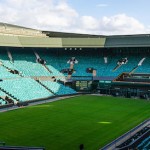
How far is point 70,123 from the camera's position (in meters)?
37.4

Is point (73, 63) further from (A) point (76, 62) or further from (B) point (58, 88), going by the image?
(B) point (58, 88)

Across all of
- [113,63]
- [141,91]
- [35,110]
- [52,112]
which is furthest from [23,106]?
[113,63]

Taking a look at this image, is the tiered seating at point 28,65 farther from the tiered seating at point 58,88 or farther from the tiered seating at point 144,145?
the tiered seating at point 144,145

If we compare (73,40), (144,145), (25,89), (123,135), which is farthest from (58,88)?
(144,145)

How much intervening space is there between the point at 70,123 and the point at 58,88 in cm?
2897

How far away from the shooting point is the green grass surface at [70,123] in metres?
29.8

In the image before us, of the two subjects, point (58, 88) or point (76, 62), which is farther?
point (76, 62)

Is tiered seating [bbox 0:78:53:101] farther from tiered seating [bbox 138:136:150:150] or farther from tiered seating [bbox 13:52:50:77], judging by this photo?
tiered seating [bbox 138:136:150:150]

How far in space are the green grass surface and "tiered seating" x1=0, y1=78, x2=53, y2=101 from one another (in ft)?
18.5

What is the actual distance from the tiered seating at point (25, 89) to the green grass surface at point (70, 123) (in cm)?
563

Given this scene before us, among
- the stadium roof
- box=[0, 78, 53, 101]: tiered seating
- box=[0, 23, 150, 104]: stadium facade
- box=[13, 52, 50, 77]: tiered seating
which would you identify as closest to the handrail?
box=[0, 78, 53, 101]: tiered seating

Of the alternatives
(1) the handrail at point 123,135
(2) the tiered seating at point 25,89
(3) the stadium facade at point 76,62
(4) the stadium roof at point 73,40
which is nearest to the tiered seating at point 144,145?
(1) the handrail at point 123,135

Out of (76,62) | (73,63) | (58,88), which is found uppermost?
(76,62)

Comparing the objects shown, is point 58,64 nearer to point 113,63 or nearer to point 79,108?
point 113,63
